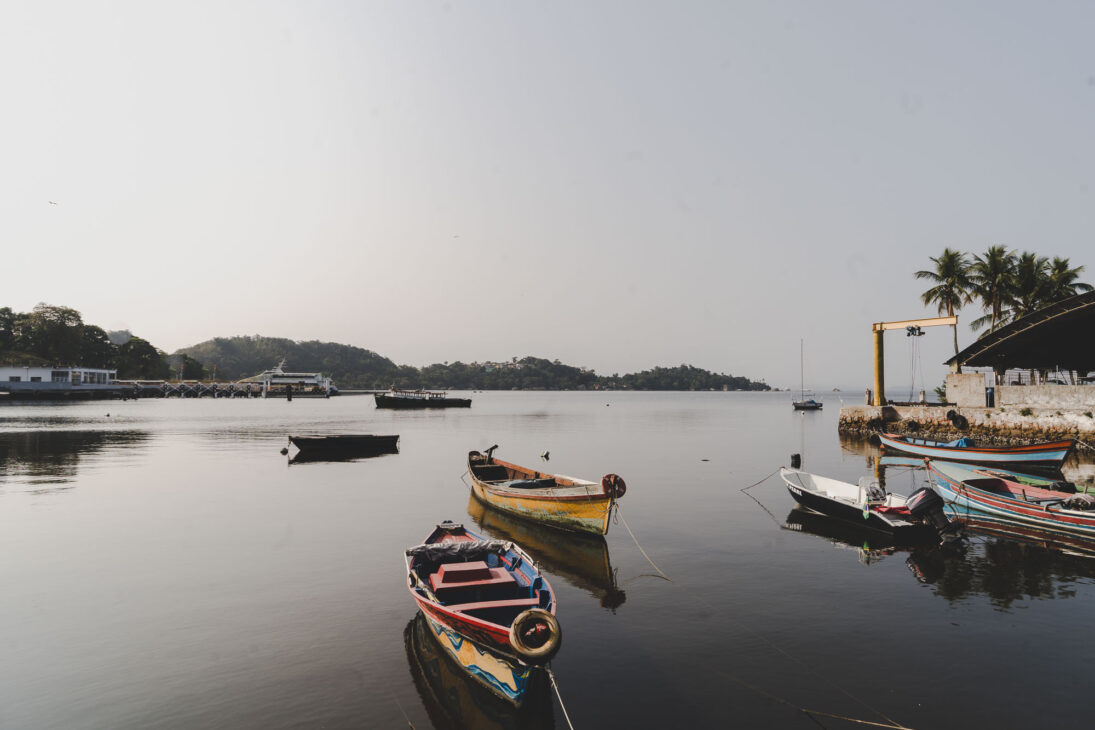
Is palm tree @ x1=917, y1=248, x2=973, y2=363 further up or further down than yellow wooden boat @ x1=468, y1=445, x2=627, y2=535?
further up

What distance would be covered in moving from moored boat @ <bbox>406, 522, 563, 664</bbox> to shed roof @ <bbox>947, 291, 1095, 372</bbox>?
1715 inches

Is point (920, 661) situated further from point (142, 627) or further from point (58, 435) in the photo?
point (58, 435)

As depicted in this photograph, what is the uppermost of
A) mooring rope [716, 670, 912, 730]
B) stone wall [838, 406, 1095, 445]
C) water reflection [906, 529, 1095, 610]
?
stone wall [838, 406, 1095, 445]

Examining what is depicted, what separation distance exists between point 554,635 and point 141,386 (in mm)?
208918

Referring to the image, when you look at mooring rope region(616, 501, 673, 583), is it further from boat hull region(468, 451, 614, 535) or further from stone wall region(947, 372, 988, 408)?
stone wall region(947, 372, 988, 408)

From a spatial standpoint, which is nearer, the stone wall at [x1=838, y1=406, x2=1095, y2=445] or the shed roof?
the shed roof

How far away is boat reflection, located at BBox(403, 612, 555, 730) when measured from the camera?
31.6ft

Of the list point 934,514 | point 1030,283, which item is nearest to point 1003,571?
point 934,514

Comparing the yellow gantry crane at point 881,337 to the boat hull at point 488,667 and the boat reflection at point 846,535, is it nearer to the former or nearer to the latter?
the boat reflection at point 846,535

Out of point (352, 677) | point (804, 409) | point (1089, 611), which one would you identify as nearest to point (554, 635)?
point (352, 677)

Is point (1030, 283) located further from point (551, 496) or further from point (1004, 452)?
point (551, 496)

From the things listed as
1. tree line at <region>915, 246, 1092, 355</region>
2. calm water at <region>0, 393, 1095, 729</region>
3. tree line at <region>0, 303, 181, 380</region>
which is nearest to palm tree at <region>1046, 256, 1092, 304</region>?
tree line at <region>915, 246, 1092, 355</region>

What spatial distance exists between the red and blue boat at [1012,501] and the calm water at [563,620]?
145cm

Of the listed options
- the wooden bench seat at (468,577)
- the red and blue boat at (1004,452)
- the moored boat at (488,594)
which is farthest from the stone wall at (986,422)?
the wooden bench seat at (468,577)
